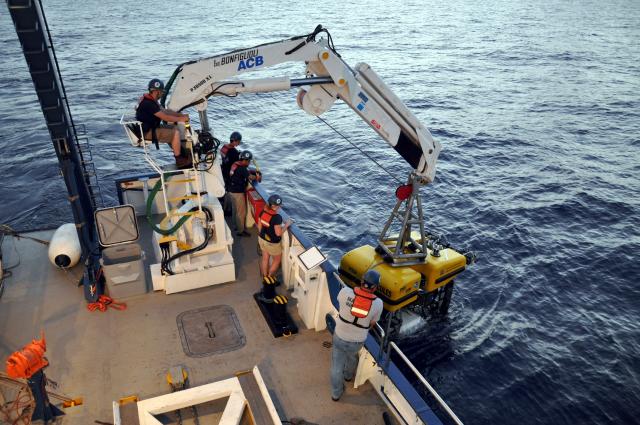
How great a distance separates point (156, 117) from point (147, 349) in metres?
3.42

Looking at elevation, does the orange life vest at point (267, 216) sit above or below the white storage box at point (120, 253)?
above

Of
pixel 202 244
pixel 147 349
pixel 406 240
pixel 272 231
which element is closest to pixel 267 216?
pixel 272 231

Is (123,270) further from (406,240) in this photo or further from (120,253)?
(406,240)

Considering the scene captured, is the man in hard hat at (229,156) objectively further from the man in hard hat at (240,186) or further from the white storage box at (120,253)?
the white storage box at (120,253)

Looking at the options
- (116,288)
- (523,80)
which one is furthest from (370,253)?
(523,80)

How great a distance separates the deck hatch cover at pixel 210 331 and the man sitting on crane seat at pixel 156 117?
2.72 metres

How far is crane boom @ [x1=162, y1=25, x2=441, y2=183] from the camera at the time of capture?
7125 mm

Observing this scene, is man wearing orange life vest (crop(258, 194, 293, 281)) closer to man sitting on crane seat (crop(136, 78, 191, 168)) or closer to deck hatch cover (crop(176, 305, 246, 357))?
deck hatch cover (crop(176, 305, 246, 357))

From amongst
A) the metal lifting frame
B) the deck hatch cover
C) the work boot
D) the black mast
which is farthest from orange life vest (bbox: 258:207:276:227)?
the black mast

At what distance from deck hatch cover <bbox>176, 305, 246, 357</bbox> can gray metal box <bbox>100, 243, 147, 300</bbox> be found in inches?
38.5

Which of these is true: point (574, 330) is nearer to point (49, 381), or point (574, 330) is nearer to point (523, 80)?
point (49, 381)

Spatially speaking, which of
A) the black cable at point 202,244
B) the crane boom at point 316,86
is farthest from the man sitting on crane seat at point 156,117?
the black cable at point 202,244

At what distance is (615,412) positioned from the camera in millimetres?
9883

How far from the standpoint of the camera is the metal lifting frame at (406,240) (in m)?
9.15
